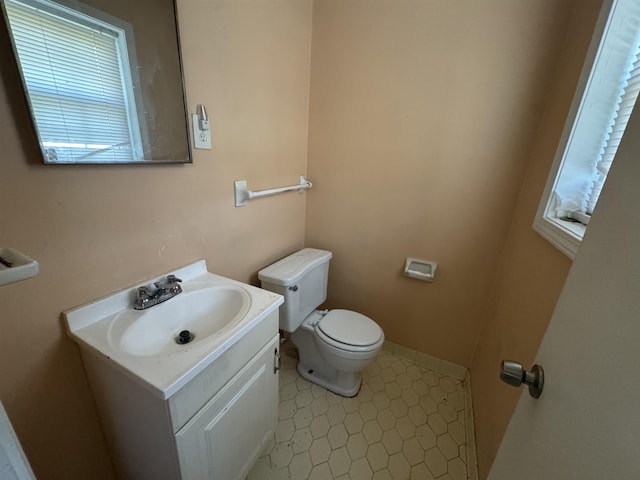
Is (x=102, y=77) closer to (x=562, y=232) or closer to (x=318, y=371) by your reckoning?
(x=562, y=232)

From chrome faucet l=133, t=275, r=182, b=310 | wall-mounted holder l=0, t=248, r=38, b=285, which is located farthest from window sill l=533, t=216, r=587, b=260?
chrome faucet l=133, t=275, r=182, b=310

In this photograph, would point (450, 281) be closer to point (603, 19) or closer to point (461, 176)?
point (461, 176)

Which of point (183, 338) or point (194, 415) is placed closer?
point (194, 415)

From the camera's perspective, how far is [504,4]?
1.22 metres

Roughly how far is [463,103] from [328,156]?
0.79 m

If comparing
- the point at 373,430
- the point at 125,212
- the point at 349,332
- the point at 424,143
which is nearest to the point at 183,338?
the point at 125,212

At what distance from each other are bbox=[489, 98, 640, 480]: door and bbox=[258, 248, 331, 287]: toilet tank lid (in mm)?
1080

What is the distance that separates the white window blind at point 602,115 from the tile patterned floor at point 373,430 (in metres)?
1.23

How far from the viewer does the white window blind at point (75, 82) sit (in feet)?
2.11

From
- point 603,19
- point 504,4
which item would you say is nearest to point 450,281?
point 603,19

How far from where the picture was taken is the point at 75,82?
72cm

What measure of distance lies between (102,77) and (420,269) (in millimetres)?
1698

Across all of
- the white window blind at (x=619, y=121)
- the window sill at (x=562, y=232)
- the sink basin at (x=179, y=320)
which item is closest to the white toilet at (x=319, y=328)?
the sink basin at (x=179, y=320)

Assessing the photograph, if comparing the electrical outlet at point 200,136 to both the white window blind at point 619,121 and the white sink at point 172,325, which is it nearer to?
the white sink at point 172,325
